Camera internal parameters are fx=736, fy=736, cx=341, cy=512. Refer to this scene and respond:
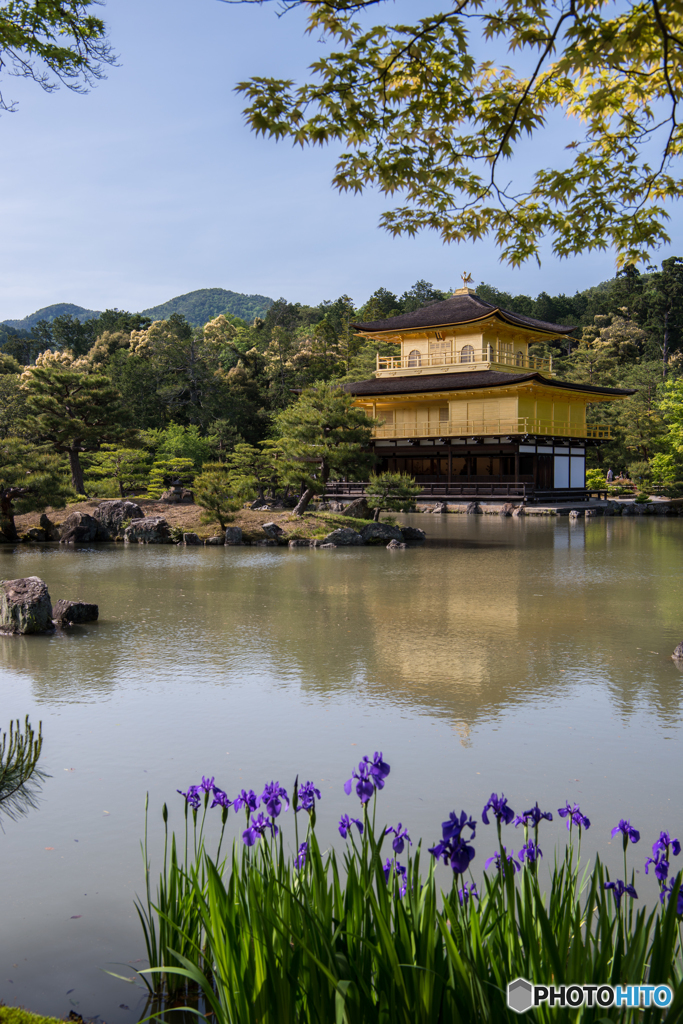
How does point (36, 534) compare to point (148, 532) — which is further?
point (148, 532)

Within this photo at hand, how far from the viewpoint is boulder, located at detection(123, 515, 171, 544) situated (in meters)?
17.7

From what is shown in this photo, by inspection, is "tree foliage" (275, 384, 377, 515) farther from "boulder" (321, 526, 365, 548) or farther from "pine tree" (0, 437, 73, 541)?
"pine tree" (0, 437, 73, 541)

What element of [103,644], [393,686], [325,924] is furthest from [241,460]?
[325,924]

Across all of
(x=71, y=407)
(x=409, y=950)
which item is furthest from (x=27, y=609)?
(x=71, y=407)

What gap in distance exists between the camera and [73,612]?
27.4ft

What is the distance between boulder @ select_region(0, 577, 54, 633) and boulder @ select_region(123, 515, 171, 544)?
A: 31.4 ft

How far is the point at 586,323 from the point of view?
2633 inches

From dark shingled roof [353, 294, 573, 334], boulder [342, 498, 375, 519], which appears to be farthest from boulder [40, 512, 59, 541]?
dark shingled roof [353, 294, 573, 334]

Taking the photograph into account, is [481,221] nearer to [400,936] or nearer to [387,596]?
[387,596]

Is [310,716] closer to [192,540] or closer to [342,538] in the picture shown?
[342,538]

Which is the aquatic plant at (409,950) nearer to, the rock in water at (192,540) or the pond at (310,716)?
the pond at (310,716)

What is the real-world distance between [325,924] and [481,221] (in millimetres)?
6108

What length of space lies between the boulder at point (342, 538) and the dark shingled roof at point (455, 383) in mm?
15324

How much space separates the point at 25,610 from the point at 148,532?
32.5ft
